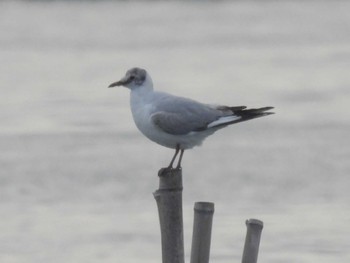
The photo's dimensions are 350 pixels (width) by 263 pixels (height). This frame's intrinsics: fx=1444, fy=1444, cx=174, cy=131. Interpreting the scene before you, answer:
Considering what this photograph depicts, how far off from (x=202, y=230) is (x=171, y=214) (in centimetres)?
21

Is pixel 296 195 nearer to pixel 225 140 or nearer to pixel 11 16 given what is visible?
pixel 225 140

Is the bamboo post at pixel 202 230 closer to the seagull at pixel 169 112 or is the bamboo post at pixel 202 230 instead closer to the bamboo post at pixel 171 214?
the bamboo post at pixel 171 214

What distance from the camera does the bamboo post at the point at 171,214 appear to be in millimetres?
7418

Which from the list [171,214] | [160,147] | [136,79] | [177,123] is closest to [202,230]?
[171,214]

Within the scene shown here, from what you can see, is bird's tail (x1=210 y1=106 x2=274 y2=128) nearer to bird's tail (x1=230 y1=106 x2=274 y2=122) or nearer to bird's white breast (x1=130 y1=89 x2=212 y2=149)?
bird's tail (x1=230 y1=106 x2=274 y2=122)

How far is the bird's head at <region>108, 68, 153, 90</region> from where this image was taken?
8.20 meters

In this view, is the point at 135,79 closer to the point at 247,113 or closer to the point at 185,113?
the point at 185,113

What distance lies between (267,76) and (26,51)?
7.02m

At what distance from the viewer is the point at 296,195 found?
46.0ft

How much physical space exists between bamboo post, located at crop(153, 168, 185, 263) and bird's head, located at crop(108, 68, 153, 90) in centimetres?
84

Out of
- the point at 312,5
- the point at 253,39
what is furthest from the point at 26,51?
the point at 312,5

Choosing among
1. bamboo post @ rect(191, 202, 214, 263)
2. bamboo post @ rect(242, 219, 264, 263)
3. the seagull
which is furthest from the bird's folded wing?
bamboo post @ rect(242, 219, 264, 263)

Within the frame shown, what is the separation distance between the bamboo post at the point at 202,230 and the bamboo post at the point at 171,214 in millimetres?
87

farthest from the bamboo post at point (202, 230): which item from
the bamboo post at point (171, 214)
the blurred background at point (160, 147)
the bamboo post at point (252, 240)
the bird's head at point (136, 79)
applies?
the blurred background at point (160, 147)
